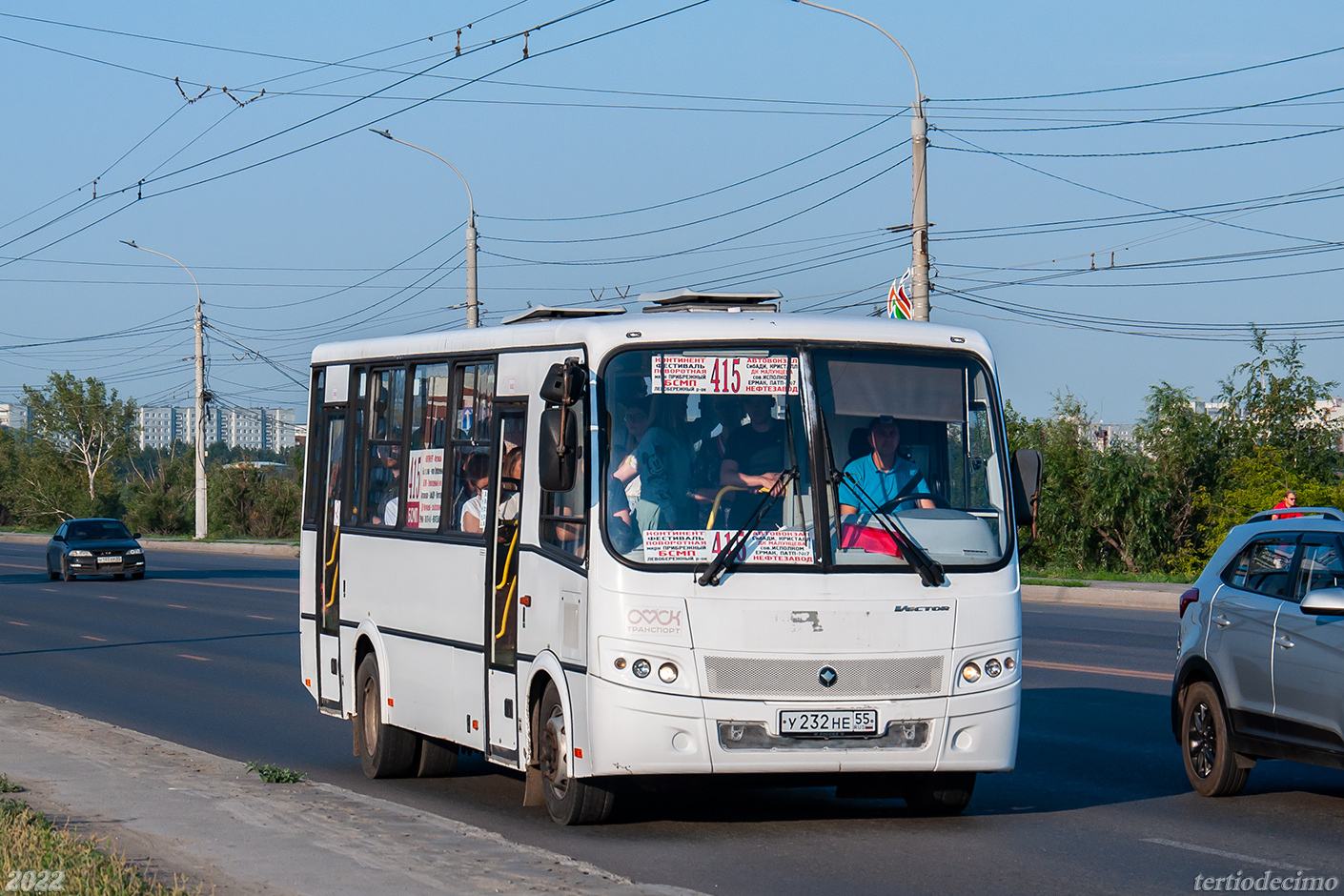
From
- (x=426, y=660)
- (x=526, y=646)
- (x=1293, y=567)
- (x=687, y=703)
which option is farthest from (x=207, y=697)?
(x=1293, y=567)

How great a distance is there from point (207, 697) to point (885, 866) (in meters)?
9.84

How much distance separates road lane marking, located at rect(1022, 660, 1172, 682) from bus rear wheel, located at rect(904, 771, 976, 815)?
737cm

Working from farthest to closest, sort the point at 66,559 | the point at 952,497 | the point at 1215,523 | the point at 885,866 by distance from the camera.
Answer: the point at 66,559 < the point at 1215,523 < the point at 952,497 < the point at 885,866

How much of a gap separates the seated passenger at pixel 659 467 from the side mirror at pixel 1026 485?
1837 mm

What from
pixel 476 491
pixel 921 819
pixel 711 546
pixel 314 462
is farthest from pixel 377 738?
pixel 921 819

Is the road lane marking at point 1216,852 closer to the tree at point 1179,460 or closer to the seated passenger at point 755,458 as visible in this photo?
the seated passenger at point 755,458

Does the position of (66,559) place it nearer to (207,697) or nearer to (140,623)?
(140,623)

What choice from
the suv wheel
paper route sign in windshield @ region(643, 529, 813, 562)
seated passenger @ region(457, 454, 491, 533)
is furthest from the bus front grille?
the suv wheel

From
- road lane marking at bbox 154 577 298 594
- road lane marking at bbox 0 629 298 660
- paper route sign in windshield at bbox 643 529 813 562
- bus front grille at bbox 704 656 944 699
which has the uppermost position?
paper route sign in windshield at bbox 643 529 813 562

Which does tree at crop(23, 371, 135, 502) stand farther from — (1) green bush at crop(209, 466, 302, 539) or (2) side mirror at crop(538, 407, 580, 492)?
(2) side mirror at crop(538, 407, 580, 492)

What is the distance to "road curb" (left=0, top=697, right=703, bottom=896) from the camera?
6.89 meters

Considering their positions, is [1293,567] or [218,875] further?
→ [1293,567]

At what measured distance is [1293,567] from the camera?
9.63 m

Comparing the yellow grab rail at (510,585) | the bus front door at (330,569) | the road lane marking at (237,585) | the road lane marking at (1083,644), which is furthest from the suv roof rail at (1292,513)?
the road lane marking at (237,585)
